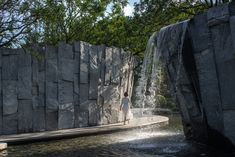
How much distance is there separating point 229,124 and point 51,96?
858 cm

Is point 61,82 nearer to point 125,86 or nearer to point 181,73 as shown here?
point 125,86

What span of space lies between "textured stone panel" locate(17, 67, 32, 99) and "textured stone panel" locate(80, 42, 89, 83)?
8.21ft

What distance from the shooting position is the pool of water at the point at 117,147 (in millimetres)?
12445

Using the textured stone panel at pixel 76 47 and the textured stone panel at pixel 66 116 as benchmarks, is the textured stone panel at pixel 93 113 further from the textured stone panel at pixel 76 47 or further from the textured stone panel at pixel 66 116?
the textured stone panel at pixel 76 47

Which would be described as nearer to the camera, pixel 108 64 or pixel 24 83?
pixel 24 83

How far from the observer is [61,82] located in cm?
1842

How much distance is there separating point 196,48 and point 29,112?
765 cm

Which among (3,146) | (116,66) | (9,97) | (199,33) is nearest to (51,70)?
(9,97)

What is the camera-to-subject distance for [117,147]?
1375cm

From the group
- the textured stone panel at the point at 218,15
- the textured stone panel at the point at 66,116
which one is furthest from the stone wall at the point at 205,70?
the textured stone panel at the point at 66,116

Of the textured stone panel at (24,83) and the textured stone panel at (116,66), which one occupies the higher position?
the textured stone panel at (116,66)

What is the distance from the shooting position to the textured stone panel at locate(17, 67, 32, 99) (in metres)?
17.3

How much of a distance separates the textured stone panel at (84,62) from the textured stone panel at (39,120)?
2366 mm

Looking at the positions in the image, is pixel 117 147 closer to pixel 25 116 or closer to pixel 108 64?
pixel 25 116
